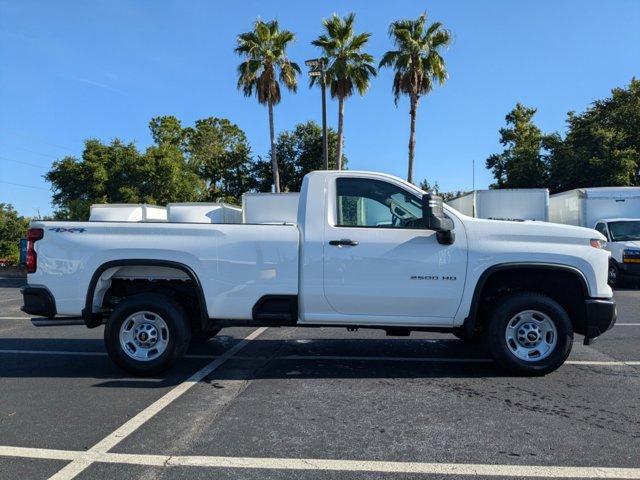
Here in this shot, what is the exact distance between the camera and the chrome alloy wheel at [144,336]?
578 centimetres

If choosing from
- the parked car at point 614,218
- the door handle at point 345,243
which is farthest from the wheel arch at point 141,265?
the parked car at point 614,218

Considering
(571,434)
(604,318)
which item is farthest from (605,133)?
(571,434)

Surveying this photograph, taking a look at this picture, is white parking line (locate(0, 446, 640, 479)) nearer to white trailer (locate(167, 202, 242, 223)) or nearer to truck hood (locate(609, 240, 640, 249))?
white trailer (locate(167, 202, 242, 223))

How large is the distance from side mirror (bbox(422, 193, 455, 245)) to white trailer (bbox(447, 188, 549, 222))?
11.9 meters

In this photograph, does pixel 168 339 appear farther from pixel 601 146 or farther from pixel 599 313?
pixel 601 146

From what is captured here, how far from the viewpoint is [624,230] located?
1609 centimetres

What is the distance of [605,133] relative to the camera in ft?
87.7

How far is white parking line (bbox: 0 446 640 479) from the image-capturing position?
137 inches

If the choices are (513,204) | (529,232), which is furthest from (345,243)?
(513,204)

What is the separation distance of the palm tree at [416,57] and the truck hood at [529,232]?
69.9 ft

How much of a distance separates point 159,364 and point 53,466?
83.7 inches

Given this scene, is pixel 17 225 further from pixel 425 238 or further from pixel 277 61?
pixel 425 238

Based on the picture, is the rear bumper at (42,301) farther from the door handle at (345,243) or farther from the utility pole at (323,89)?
the utility pole at (323,89)

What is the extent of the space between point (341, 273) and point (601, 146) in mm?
25506
